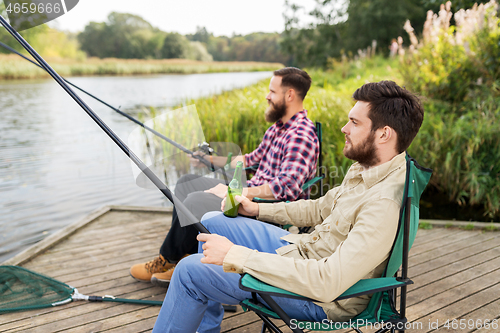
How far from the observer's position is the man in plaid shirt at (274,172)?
1.66 m

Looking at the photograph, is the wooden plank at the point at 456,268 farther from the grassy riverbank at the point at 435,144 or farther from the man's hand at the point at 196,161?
the man's hand at the point at 196,161

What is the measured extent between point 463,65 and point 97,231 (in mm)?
5038

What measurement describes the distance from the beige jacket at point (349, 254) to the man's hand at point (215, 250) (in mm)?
26

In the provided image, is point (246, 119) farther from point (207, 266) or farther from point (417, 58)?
point (207, 266)

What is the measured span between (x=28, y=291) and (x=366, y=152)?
198 cm

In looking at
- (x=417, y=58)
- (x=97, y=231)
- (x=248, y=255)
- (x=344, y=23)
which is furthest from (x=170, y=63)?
(x=248, y=255)

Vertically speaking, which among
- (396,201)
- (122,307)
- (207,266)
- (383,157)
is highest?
(383,157)

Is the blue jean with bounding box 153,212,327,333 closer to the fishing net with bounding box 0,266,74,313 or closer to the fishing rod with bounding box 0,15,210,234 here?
the fishing rod with bounding box 0,15,210,234

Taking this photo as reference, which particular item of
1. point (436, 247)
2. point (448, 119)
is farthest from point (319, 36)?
point (436, 247)

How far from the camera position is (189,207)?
1518 millimetres

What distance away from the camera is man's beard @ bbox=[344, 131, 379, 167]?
1.22 meters

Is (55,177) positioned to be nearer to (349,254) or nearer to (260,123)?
(260,123)

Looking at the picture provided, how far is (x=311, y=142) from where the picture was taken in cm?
212

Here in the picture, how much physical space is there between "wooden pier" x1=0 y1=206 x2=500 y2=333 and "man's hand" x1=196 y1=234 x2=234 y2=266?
2.52 ft
